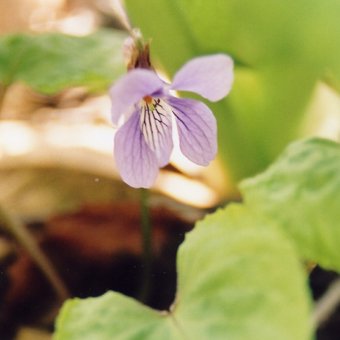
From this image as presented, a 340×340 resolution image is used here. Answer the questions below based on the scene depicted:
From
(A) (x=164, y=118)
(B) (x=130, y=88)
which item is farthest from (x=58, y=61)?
(B) (x=130, y=88)

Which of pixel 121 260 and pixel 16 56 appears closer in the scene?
pixel 16 56

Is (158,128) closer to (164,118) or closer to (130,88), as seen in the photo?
(164,118)

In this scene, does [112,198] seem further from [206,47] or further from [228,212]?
[228,212]

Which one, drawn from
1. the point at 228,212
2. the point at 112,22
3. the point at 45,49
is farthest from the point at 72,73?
the point at 112,22

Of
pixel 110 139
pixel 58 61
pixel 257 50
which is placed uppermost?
pixel 257 50

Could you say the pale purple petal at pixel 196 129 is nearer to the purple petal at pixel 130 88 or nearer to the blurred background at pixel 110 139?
the purple petal at pixel 130 88

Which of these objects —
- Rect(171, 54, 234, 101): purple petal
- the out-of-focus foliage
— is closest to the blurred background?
the out-of-focus foliage

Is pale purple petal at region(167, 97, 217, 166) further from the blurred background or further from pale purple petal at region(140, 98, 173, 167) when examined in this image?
the blurred background
